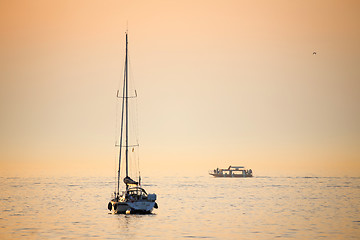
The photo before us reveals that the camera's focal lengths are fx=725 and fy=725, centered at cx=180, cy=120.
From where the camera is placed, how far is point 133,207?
9519cm

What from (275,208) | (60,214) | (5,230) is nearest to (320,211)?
(275,208)

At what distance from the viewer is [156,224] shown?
3364 inches

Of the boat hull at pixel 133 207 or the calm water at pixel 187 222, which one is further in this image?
the boat hull at pixel 133 207

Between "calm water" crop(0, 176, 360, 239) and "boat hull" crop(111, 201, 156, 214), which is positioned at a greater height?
"boat hull" crop(111, 201, 156, 214)

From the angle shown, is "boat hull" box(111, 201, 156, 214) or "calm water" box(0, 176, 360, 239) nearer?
"calm water" box(0, 176, 360, 239)

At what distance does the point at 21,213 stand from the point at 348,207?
2042 inches

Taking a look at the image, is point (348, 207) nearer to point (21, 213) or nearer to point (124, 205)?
point (124, 205)

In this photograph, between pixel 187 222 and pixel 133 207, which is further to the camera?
pixel 133 207

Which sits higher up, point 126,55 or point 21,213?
point 126,55

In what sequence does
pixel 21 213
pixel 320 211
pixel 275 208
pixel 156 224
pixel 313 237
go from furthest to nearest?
1. pixel 275 208
2. pixel 320 211
3. pixel 21 213
4. pixel 156 224
5. pixel 313 237

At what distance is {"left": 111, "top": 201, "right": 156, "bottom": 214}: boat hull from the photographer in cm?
9519

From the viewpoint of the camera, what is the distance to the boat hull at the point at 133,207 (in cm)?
9519

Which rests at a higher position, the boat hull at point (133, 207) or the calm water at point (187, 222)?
the boat hull at point (133, 207)

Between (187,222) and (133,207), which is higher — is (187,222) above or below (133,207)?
below
